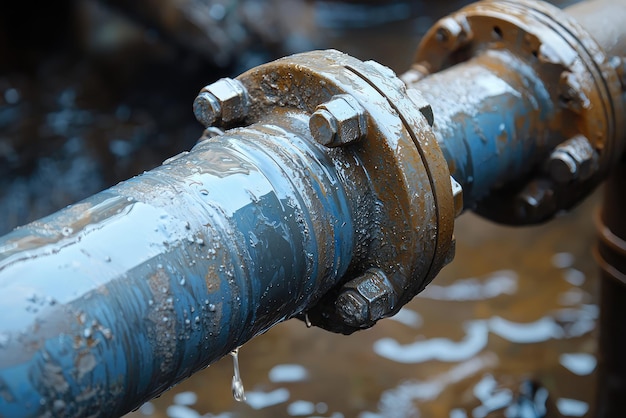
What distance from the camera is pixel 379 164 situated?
102 cm

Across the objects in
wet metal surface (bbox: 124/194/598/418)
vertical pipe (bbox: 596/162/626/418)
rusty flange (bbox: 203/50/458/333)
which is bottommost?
wet metal surface (bbox: 124/194/598/418)

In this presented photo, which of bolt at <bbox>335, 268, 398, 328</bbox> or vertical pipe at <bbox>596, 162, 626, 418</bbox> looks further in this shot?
vertical pipe at <bbox>596, 162, 626, 418</bbox>

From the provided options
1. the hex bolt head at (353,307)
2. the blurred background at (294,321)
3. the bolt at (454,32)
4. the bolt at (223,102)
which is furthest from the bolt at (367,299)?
the blurred background at (294,321)

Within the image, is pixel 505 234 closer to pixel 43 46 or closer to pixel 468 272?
pixel 468 272

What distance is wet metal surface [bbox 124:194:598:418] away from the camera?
239cm

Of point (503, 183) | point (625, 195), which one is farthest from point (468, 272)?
point (503, 183)

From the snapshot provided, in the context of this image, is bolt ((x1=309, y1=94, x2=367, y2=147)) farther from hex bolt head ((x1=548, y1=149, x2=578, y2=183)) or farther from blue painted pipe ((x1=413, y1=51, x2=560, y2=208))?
hex bolt head ((x1=548, y1=149, x2=578, y2=183))

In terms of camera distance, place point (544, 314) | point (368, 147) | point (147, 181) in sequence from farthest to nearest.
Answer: point (544, 314) < point (368, 147) < point (147, 181)

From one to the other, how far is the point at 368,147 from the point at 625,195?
95cm

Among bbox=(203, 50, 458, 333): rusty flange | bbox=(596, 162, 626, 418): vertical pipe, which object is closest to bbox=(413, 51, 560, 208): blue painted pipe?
bbox=(203, 50, 458, 333): rusty flange

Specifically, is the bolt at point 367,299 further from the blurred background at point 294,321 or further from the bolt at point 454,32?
the blurred background at point 294,321

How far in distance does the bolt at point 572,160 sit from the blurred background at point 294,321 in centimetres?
118

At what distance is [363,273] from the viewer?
108cm

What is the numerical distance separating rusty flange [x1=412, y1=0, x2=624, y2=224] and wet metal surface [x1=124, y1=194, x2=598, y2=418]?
1.11 m
